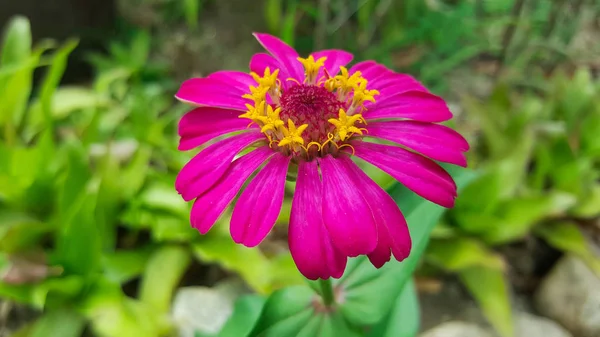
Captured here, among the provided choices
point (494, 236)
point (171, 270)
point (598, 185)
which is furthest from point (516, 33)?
point (171, 270)

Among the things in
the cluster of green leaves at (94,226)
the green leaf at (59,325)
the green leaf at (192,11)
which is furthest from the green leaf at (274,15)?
the green leaf at (59,325)

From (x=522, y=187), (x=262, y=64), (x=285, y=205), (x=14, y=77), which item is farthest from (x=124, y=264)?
(x=522, y=187)

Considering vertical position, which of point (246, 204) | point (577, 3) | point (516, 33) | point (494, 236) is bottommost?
point (494, 236)

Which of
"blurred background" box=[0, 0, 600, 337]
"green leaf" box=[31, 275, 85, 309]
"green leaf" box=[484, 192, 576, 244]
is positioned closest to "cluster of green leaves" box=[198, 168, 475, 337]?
"blurred background" box=[0, 0, 600, 337]

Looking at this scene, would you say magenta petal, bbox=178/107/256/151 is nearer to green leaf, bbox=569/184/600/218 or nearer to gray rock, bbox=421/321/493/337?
gray rock, bbox=421/321/493/337

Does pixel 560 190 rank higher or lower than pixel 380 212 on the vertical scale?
lower

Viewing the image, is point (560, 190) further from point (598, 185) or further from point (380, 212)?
point (380, 212)
